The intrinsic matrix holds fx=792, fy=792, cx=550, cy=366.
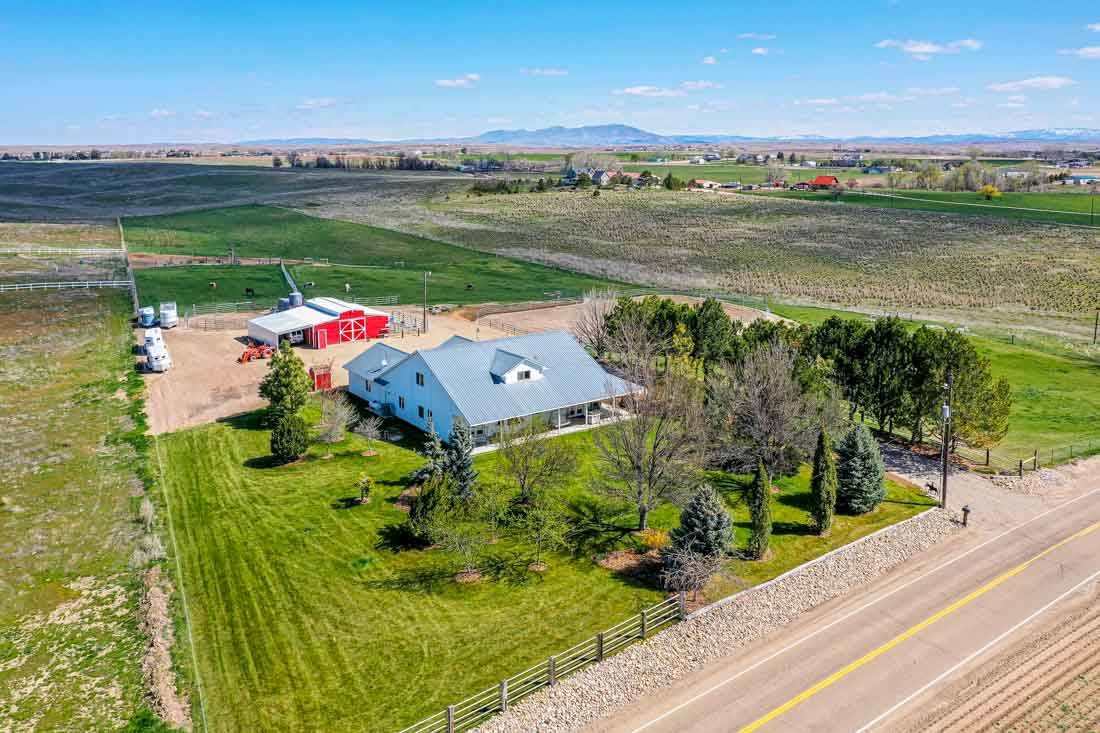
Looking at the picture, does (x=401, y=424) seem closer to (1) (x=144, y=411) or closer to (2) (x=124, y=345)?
(1) (x=144, y=411)

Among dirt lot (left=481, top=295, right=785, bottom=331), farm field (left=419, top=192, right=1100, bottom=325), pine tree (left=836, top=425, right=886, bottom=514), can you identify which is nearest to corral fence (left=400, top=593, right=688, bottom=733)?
pine tree (left=836, top=425, right=886, bottom=514)

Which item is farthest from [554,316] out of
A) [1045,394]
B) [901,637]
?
[901,637]

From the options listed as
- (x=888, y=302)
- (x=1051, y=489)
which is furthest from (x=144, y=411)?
(x=888, y=302)

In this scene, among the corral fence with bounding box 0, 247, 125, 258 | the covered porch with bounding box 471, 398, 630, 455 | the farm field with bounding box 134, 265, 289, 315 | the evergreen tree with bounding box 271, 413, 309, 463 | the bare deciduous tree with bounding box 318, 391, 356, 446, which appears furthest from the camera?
the corral fence with bounding box 0, 247, 125, 258

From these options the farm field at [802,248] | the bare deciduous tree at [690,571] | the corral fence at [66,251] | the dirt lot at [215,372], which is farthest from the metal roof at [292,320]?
the corral fence at [66,251]

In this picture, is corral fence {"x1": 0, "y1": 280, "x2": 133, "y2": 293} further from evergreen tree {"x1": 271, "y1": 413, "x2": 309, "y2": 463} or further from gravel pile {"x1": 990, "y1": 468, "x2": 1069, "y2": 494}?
gravel pile {"x1": 990, "y1": 468, "x2": 1069, "y2": 494}

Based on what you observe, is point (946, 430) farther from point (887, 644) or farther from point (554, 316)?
point (554, 316)
